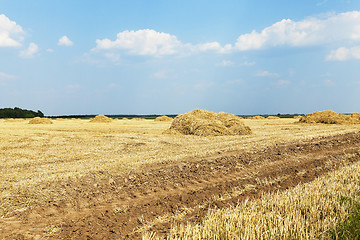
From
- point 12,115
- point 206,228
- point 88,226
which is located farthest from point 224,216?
point 12,115

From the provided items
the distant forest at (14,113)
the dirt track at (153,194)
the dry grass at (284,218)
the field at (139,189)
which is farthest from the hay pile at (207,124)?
the distant forest at (14,113)

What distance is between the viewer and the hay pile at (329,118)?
119 feet

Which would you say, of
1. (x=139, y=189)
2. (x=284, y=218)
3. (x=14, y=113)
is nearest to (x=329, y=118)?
(x=139, y=189)

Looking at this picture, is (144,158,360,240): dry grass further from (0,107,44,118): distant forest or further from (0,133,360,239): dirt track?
(0,107,44,118): distant forest

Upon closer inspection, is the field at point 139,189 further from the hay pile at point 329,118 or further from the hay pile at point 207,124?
the hay pile at point 329,118

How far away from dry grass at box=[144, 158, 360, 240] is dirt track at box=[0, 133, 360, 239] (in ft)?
2.12

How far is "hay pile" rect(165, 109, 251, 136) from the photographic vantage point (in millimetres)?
20312

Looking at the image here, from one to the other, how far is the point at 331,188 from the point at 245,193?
1.79 metres

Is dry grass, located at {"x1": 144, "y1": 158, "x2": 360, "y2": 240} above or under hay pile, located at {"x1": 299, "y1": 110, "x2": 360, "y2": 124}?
under

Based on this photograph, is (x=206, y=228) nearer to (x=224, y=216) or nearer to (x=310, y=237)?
(x=224, y=216)

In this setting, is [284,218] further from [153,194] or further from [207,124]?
[207,124]

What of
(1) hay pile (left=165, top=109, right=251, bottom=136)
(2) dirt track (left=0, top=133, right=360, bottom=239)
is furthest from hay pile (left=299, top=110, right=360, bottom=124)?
(2) dirt track (left=0, top=133, right=360, bottom=239)

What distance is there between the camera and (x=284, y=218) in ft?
13.2

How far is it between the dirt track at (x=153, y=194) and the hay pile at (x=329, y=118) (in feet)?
102
